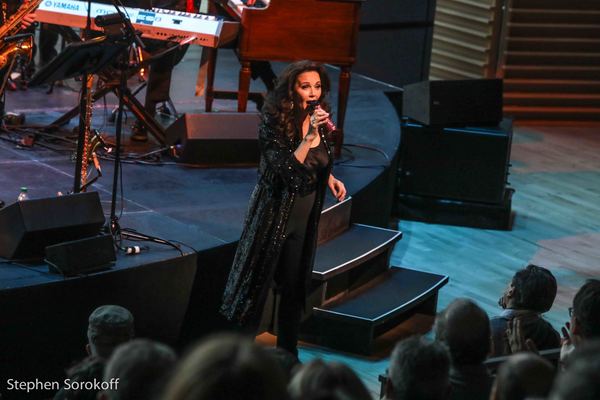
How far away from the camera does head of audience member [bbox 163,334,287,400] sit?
179cm

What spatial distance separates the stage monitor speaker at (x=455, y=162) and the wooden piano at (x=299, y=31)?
1407mm

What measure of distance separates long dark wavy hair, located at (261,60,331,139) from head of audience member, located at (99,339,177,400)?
2462 millimetres

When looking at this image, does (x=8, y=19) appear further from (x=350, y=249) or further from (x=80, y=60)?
(x=350, y=249)

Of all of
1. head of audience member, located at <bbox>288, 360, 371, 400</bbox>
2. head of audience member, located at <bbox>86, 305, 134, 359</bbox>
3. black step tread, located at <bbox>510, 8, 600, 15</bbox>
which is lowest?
head of audience member, located at <bbox>86, 305, 134, 359</bbox>

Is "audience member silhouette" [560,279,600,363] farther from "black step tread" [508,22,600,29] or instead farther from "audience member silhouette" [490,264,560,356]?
"black step tread" [508,22,600,29]

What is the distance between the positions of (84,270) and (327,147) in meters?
1.21

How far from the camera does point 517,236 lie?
802 cm

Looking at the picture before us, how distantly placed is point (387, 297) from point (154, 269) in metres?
1.60

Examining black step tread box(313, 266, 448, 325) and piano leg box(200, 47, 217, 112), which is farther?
piano leg box(200, 47, 217, 112)

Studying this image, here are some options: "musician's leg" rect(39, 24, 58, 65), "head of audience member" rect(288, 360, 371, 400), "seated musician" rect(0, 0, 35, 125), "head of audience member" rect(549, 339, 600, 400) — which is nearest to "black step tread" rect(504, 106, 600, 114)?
"musician's leg" rect(39, 24, 58, 65)

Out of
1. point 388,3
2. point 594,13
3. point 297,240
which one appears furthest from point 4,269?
point 594,13

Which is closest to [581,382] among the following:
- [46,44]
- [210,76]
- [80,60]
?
[80,60]

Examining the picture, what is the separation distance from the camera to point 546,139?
1091 cm

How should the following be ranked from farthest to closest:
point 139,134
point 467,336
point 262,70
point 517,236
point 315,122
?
1. point 517,236
2. point 262,70
3. point 139,134
4. point 315,122
5. point 467,336
